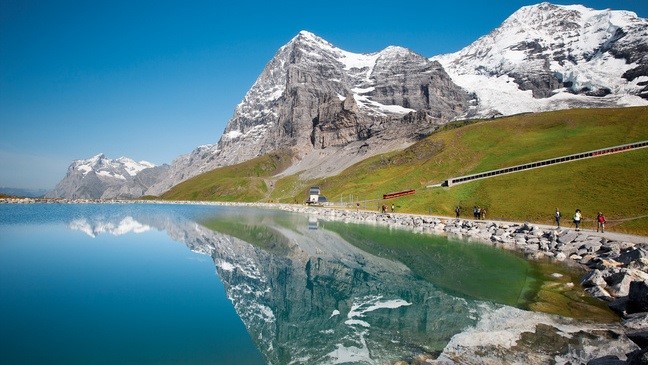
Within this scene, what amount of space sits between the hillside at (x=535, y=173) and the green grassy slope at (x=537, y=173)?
0.38 ft

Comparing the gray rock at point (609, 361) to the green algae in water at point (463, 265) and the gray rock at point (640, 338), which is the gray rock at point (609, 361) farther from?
the green algae in water at point (463, 265)

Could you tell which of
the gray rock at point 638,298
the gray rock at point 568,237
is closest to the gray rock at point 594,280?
the gray rock at point 638,298

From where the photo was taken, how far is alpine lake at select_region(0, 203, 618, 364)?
1878 centimetres

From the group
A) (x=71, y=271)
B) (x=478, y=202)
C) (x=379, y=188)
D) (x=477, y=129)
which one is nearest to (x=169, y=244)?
(x=71, y=271)

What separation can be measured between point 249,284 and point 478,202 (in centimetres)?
7174

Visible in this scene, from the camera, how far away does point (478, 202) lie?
9025 cm

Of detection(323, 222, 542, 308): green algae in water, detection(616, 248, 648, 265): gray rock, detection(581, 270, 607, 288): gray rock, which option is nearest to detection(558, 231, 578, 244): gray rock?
detection(323, 222, 542, 308): green algae in water

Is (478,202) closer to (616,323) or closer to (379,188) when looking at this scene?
(379,188)

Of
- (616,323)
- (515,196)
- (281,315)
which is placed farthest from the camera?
(515,196)

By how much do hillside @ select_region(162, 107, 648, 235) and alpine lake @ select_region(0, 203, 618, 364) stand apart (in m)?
30.8

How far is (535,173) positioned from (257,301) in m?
84.0

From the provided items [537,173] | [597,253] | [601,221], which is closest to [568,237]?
[597,253]

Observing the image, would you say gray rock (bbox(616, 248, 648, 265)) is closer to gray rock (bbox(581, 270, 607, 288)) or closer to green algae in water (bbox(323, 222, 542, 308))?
gray rock (bbox(581, 270, 607, 288))

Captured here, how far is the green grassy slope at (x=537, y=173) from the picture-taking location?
68.1 m
